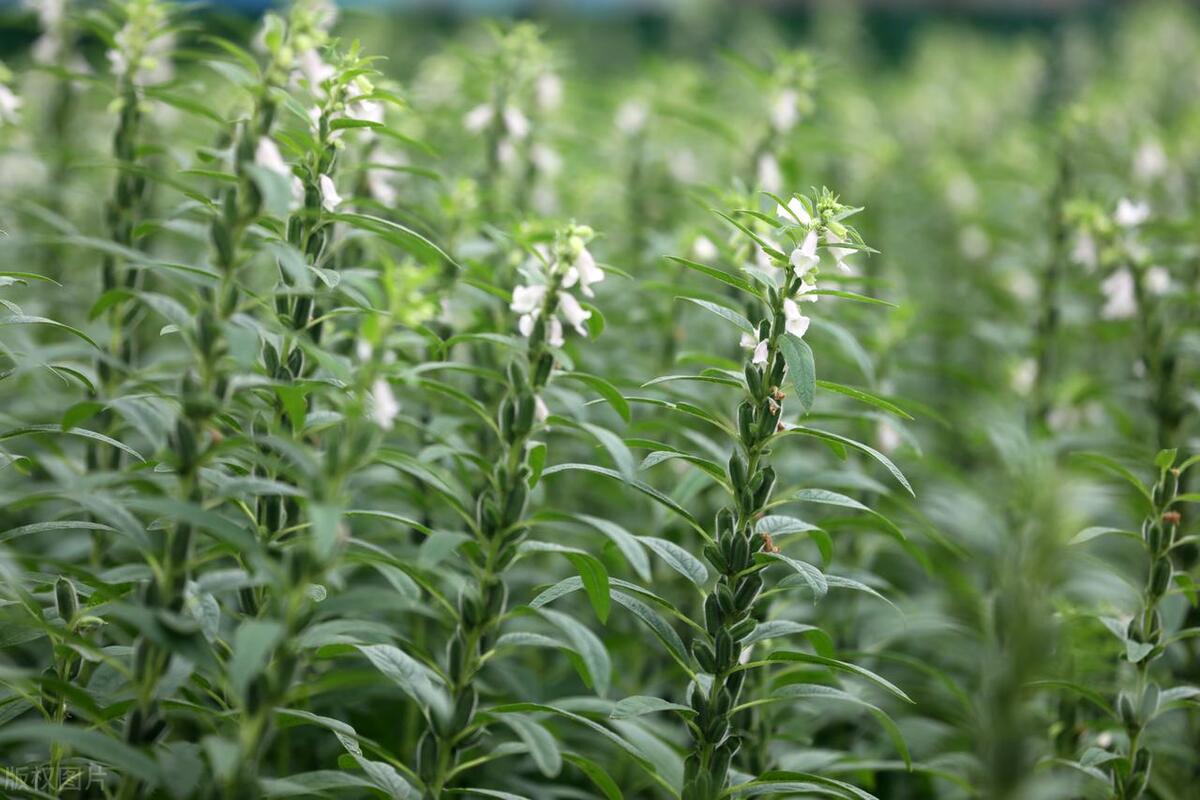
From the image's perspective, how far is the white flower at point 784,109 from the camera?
11.2 ft

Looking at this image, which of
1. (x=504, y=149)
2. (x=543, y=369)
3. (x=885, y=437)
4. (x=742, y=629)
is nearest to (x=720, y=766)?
(x=742, y=629)

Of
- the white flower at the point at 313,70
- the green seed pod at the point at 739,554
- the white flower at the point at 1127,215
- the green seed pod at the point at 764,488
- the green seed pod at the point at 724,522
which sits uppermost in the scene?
the white flower at the point at 1127,215

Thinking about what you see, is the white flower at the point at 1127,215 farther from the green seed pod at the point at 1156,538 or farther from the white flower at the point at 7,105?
the white flower at the point at 7,105

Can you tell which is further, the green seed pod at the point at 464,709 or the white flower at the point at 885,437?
the white flower at the point at 885,437

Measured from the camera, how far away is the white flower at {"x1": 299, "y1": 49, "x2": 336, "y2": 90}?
78.6 inches

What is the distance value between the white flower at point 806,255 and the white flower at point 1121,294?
1829 millimetres

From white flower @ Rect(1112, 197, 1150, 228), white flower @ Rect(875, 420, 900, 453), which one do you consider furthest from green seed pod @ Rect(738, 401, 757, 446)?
white flower @ Rect(1112, 197, 1150, 228)

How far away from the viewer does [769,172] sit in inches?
136

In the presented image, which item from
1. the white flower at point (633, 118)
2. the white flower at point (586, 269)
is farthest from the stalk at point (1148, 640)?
the white flower at point (633, 118)

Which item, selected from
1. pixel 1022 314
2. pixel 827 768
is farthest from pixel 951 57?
pixel 827 768

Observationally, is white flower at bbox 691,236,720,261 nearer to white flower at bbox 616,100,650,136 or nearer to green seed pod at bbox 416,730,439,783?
white flower at bbox 616,100,650,136

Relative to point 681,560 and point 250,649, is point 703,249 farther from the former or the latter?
point 250,649

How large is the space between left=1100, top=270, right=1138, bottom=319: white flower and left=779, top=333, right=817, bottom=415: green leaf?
185cm

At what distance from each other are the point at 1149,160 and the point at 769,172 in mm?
2167
